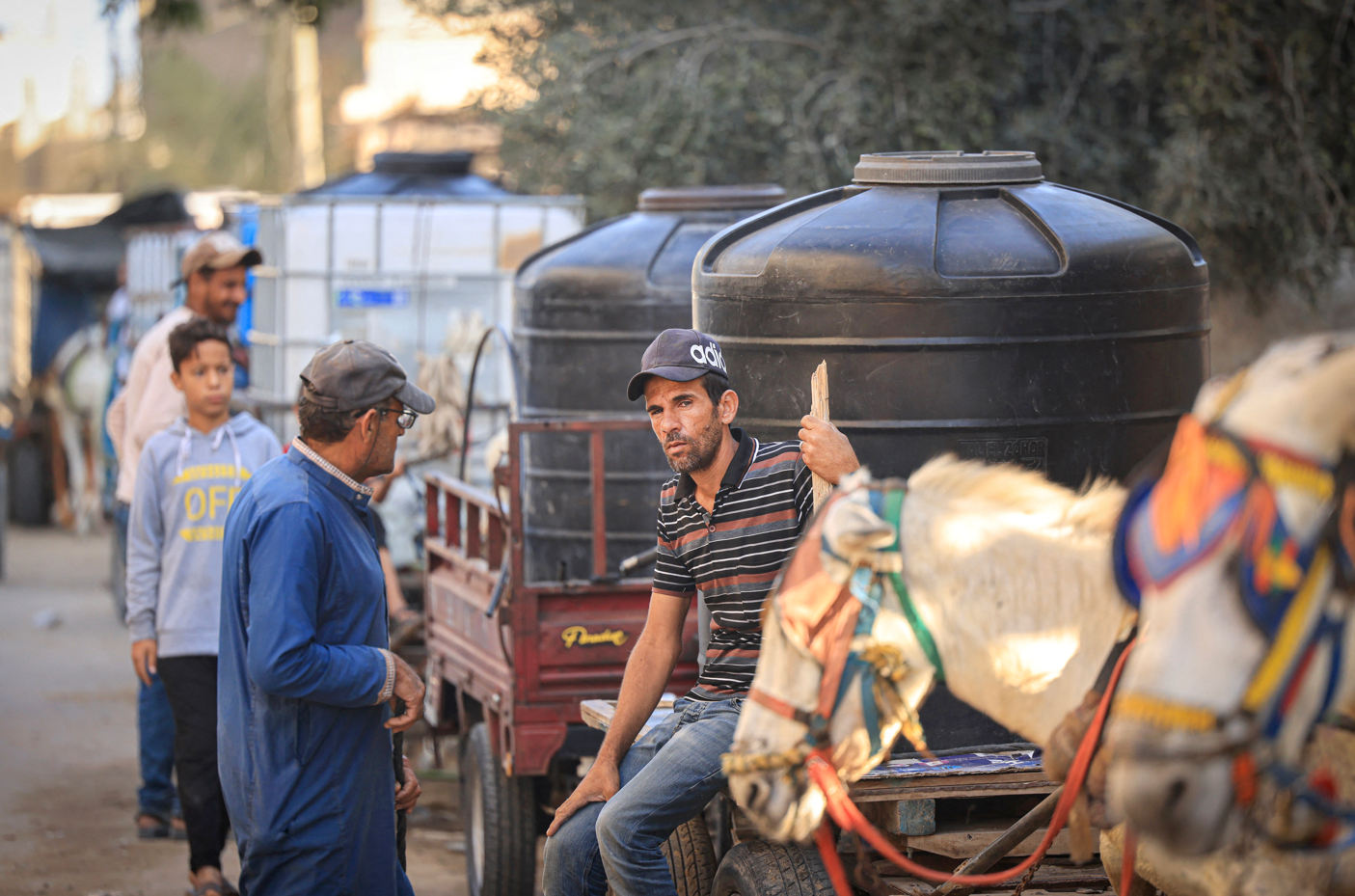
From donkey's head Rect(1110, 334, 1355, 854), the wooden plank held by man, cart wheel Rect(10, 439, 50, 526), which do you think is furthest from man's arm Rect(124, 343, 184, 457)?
cart wheel Rect(10, 439, 50, 526)

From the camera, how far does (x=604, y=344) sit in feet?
20.3

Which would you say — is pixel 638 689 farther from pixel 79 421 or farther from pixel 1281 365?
pixel 79 421

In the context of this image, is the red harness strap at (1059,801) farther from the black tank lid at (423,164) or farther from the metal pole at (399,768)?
the black tank lid at (423,164)

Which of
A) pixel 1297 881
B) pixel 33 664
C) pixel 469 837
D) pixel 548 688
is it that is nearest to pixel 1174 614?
pixel 1297 881

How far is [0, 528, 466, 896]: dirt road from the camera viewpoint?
6273mm

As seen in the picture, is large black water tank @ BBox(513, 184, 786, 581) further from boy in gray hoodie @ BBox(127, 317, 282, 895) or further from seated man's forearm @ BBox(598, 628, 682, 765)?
seated man's forearm @ BBox(598, 628, 682, 765)

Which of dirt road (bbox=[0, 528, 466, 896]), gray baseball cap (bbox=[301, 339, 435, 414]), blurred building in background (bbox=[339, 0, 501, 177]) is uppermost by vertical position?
blurred building in background (bbox=[339, 0, 501, 177])

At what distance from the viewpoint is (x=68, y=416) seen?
1573 centimetres

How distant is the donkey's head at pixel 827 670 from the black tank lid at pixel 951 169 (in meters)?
1.84

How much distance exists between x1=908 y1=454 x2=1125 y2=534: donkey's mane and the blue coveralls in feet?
4.74

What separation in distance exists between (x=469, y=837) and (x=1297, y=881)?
3.96m

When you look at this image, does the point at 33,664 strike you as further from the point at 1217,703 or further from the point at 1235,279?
the point at 1217,703

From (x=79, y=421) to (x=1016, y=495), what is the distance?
581 inches

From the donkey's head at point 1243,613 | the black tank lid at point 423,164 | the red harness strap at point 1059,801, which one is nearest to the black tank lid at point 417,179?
the black tank lid at point 423,164
